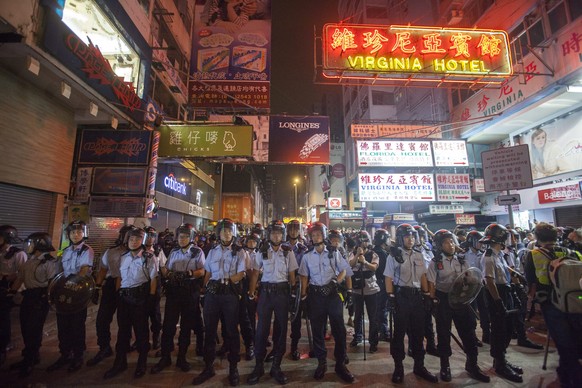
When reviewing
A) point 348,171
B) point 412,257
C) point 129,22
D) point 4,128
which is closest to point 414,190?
point 412,257

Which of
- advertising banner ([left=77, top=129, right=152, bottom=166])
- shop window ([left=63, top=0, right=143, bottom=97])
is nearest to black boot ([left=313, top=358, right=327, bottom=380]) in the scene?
advertising banner ([left=77, top=129, right=152, bottom=166])

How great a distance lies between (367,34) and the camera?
10.4 meters

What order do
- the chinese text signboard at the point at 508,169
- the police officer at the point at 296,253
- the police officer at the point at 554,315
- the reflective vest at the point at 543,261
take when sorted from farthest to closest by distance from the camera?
the chinese text signboard at the point at 508,169, the police officer at the point at 296,253, the reflective vest at the point at 543,261, the police officer at the point at 554,315

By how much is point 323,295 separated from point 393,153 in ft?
42.9

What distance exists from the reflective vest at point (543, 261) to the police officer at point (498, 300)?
34.1 inches

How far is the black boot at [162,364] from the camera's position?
483 centimetres

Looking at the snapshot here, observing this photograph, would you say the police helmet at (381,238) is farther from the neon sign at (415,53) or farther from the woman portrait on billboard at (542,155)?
the woman portrait on billboard at (542,155)

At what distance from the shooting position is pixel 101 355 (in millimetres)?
5281

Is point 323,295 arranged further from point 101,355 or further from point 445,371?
point 101,355

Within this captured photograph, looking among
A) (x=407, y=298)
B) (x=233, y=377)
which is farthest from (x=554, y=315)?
(x=233, y=377)

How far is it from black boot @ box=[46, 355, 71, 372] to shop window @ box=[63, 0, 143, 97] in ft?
26.7

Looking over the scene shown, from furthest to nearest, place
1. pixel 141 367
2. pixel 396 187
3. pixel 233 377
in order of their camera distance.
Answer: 1. pixel 396 187
2. pixel 141 367
3. pixel 233 377

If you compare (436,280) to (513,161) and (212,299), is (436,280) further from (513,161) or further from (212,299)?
(513,161)

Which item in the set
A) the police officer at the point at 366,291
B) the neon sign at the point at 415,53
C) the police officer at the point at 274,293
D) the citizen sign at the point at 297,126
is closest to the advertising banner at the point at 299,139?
the citizen sign at the point at 297,126
